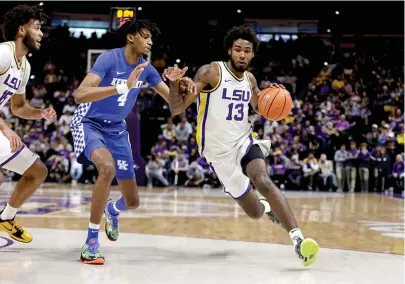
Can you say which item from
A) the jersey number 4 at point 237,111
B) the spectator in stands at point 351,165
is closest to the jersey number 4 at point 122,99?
the jersey number 4 at point 237,111

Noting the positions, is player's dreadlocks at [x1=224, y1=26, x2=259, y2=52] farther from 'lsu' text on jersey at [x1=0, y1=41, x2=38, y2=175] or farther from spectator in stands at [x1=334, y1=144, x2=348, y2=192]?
spectator in stands at [x1=334, y1=144, x2=348, y2=192]

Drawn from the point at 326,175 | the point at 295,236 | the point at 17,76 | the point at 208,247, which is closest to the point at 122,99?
the point at 17,76

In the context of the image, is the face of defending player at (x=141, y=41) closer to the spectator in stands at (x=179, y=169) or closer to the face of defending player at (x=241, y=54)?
the face of defending player at (x=241, y=54)

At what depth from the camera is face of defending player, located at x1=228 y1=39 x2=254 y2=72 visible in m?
5.18

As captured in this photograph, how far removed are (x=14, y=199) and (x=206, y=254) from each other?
171cm

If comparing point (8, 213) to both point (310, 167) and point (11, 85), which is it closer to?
point (11, 85)

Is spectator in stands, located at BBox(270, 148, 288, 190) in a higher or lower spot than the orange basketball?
lower

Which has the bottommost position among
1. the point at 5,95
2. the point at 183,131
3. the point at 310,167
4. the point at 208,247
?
the point at 310,167

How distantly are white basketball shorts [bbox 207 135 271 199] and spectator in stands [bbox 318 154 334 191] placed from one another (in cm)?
1181

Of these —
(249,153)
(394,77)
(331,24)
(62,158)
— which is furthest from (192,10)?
(249,153)

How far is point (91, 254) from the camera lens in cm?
458

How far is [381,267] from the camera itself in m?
4.69

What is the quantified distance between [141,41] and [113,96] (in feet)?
1.72

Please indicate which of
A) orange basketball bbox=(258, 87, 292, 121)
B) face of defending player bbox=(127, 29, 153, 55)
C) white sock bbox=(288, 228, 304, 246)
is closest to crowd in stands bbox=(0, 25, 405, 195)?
orange basketball bbox=(258, 87, 292, 121)
